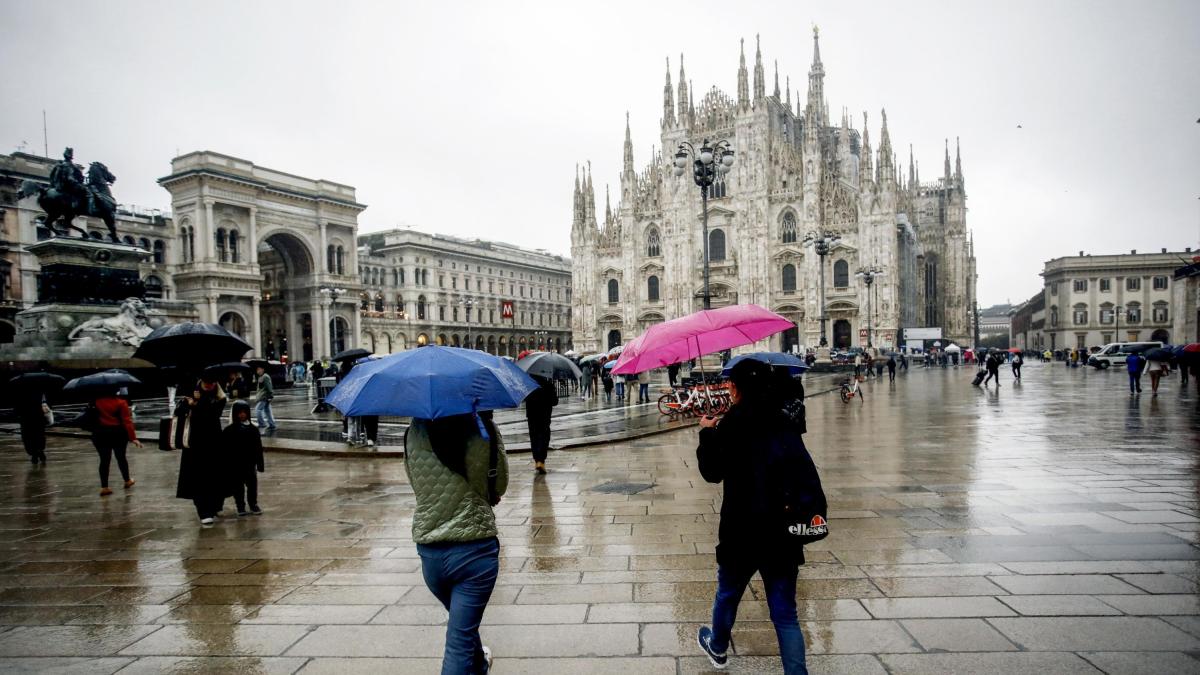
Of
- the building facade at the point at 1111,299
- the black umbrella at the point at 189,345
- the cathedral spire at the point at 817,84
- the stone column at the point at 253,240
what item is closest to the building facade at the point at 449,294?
the stone column at the point at 253,240

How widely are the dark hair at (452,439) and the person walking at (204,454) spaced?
4.76 metres

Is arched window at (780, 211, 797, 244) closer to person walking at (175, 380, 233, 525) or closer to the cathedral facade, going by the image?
the cathedral facade

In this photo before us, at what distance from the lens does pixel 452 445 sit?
3.06 metres

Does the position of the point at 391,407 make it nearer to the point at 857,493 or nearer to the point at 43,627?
the point at 43,627

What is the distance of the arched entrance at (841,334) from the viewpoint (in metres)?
51.3

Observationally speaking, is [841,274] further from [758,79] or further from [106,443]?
[106,443]

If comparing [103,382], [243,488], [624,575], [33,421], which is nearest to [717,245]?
[33,421]

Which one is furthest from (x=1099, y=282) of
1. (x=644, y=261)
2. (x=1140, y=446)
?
(x=1140, y=446)

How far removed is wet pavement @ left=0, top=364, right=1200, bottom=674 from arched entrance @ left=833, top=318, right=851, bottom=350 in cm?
4329

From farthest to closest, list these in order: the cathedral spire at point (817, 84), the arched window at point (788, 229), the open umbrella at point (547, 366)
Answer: the cathedral spire at point (817, 84), the arched window at point (788, 229), the open umbrella at point (547, 366)

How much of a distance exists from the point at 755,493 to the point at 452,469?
138 centimetres

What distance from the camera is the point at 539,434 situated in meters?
9.16

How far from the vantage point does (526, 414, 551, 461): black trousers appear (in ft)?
29.8

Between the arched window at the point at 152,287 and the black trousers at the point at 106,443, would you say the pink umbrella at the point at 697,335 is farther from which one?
the arched window at the point at 152,287
